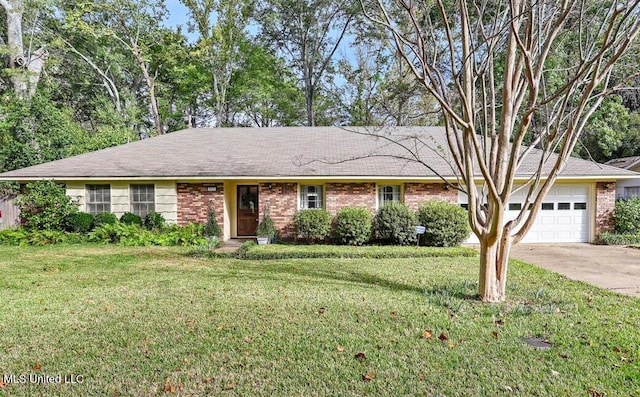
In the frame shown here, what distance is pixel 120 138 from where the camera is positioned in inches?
685

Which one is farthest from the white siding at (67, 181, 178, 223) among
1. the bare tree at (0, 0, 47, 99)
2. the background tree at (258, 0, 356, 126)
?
the background tree at (258, 0, 356, 126)

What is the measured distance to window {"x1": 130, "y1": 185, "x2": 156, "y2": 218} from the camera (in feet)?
38.5

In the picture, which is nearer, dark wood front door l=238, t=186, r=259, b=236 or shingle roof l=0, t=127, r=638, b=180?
shingle roof l=0, t=127, r=638, b=180

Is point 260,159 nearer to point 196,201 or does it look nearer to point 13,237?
point 196,201

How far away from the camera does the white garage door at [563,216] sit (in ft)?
38.4

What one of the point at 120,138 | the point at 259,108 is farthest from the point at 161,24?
the point at 120,138

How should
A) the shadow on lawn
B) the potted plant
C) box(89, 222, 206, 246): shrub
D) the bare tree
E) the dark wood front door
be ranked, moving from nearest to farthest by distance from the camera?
the shadow on lawn
box(89, 222, 206, 246): shrub
the potted plant
the dark wood front door
the bare tree

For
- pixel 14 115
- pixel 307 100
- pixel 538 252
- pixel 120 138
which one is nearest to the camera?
pixel 538 252

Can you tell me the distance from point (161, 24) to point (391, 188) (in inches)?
787

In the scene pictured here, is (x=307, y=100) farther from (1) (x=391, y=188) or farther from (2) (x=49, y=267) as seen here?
(2) (x=49, y=267)

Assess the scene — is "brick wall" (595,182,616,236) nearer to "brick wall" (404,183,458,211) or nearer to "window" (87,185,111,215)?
"brick wall" (404,183,458,211)

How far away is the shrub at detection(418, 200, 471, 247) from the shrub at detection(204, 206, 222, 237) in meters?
6.51

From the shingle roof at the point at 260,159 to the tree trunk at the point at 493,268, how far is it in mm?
4525

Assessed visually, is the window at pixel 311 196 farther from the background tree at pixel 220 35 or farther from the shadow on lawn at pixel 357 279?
the background tree at pixel 220 35
